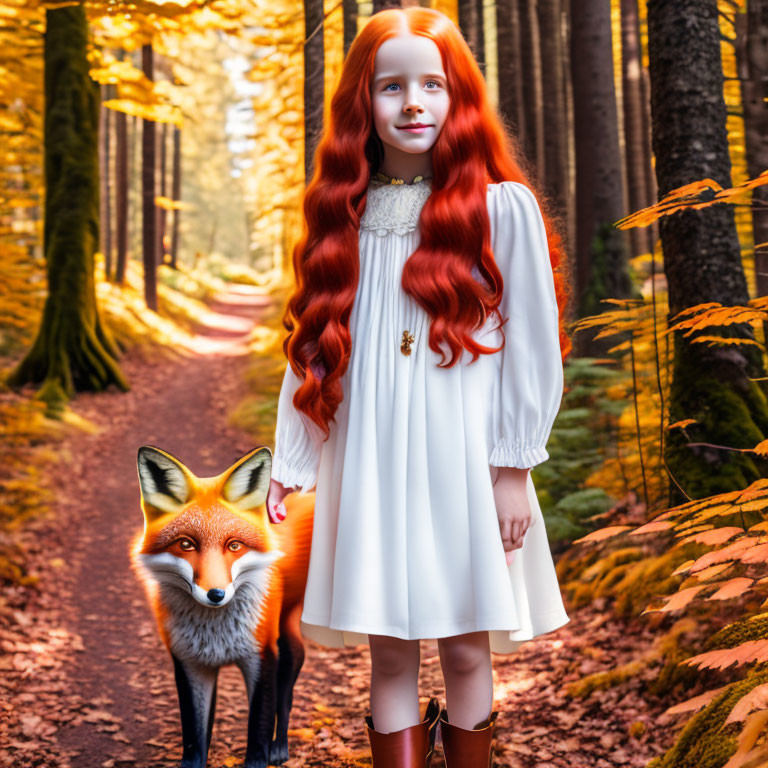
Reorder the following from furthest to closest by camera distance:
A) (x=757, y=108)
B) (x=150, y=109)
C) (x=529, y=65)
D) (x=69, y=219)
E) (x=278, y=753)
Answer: (x=69, y=219), (x=529, y=65), (x=150, y=109), (x=757, y=108), (x=278, y=753)

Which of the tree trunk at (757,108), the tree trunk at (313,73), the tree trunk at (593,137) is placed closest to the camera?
the tree trunk at (757,108)

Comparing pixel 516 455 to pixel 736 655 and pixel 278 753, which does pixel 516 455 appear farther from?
pixel 278 753

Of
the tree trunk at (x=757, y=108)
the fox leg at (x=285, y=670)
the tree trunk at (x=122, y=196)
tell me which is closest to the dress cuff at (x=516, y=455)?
the fox leg at (x=285, y=670)

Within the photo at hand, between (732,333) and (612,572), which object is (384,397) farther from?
(612,572)

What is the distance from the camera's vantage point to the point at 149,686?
3973 mm

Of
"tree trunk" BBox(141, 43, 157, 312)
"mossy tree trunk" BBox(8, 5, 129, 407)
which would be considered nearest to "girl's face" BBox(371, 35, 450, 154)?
"mossy tree trunk" BBox(8, 5, 129, 407)

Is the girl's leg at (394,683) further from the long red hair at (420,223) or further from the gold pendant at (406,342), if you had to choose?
the gold pendant at (406,342)

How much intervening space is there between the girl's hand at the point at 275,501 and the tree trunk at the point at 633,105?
853 centimetres

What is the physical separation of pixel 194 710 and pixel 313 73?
4222 mm

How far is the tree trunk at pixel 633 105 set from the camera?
9.95m

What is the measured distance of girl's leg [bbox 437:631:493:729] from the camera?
2160mm

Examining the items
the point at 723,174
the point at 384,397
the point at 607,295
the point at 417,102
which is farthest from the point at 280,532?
the point at 607,295

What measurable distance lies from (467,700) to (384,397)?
3.03ft

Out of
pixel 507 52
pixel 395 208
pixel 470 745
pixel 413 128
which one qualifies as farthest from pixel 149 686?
pixel 507 52
